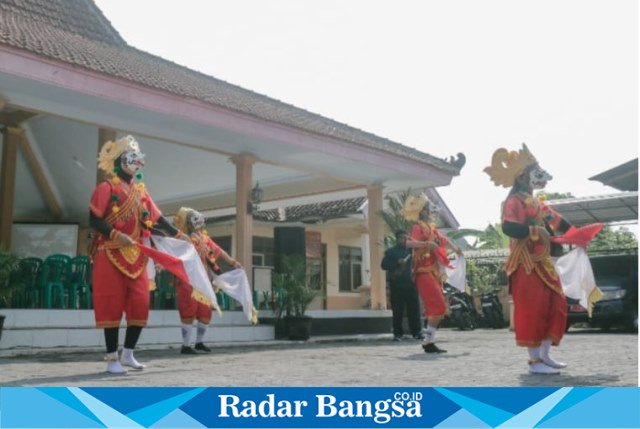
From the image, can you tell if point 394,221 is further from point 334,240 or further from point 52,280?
point 334,240

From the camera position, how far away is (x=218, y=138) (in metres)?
11.1

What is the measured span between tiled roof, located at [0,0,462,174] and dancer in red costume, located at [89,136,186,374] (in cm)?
264

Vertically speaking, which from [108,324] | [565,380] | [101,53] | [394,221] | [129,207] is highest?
[101,53]

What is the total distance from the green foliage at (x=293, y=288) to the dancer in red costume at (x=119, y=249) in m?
4.95

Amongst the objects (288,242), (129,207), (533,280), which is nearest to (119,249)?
(129,207)

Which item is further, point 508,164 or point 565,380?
point 508,164

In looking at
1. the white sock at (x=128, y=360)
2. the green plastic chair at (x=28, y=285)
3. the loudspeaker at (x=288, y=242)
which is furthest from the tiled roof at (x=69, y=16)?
the white sock at (x=128, y=360)

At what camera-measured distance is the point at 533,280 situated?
5.88 meters

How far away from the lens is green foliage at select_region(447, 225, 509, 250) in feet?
80.7

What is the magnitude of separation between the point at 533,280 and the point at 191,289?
402cm

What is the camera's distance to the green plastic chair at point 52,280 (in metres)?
9.39

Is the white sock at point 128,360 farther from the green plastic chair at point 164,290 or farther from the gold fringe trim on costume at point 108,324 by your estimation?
the green plastic chair at point 164,290

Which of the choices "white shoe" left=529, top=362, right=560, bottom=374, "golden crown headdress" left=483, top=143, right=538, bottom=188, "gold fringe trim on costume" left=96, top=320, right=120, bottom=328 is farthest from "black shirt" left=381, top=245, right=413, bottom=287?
"gold fringe trim on costume" left=96, top=320, right=120, bottom=328

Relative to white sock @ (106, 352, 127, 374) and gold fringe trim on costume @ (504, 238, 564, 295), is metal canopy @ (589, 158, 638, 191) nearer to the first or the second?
gold fringe trim on costume @ (504, 238, 564, 295)
